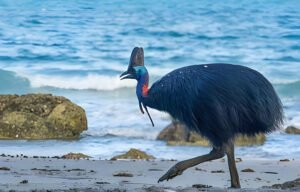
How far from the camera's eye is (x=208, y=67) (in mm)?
7316

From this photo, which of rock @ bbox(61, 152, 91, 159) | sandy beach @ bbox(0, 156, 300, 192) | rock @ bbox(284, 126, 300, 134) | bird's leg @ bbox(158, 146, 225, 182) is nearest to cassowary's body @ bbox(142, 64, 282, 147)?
bird's leg @ bbox(158, 146, 225, 182)

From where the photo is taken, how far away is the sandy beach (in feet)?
26.7

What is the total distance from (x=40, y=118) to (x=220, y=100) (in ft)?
29.8

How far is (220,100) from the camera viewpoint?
695 centimetres

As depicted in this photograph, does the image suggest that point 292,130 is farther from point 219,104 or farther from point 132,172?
point 219,104

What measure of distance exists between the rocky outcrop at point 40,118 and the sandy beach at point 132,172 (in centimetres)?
420

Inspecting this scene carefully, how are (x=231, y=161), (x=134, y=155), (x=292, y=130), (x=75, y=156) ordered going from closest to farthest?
(x=231, y=161) → (x=75, y=156) → (x=134, y=155) → (x=292, y=130)

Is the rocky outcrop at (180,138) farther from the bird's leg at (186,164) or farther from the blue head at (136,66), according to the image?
the bird's leg at (186,164)

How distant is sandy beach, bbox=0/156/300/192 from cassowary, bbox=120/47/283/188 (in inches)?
26.1

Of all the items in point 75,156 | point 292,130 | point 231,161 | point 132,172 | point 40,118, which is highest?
point 231,161

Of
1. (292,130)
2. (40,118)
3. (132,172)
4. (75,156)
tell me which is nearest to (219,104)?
(132,172)

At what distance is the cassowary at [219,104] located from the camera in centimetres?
694

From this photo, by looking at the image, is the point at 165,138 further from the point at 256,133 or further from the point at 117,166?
the point at 256,133

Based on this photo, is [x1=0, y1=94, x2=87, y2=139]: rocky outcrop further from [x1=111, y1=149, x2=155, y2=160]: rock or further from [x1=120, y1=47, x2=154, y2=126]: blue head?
[x1=120, y1=47, x2=154, y2=126]: blue head
